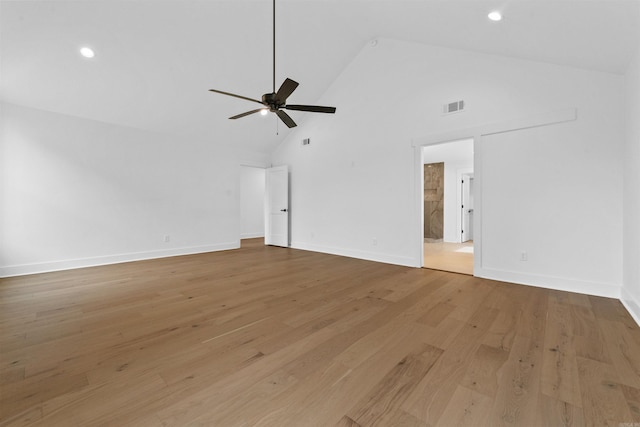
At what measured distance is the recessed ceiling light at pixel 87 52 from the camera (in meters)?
3.59

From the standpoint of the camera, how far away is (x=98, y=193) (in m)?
4.86

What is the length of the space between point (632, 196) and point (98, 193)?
7589mm

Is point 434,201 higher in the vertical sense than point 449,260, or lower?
higher

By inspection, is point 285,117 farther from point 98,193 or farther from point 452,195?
point 452,195

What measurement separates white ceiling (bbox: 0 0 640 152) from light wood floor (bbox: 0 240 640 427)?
8.87 ft

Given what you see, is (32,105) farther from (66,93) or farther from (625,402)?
(625,402)

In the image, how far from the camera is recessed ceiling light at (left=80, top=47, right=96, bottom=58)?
3588 millimetres

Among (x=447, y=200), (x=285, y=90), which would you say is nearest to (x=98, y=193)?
(x=285, y=90)

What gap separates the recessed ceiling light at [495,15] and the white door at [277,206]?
16.3 ft

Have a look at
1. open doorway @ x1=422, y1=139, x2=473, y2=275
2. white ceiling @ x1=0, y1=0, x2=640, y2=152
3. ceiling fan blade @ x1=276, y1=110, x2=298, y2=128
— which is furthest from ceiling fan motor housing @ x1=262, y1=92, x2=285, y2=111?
open doorway @ x1=422, y1=139, x2=473, y2=275

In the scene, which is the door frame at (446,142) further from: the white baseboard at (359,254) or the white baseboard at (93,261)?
the white baseboard at (93,261)

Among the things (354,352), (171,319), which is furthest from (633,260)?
(171,319)

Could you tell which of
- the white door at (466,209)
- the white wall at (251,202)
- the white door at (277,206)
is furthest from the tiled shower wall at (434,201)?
the white wall at (251,202)

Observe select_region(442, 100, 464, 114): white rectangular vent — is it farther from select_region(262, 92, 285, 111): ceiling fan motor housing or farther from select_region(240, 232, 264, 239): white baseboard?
select_region(240, 232, 264, 239): white baseboard
